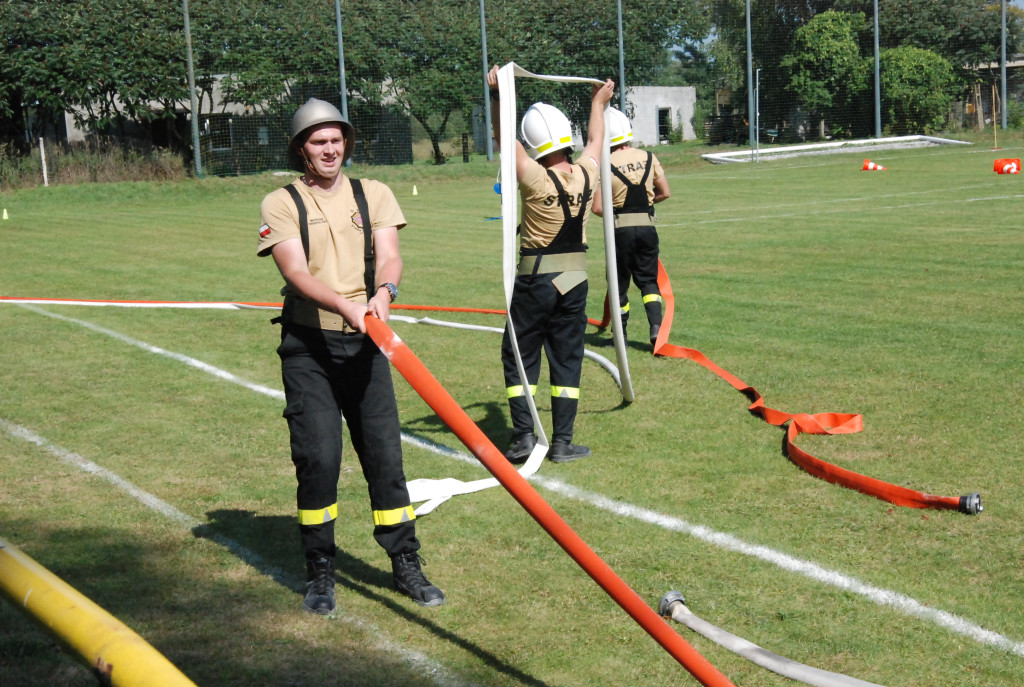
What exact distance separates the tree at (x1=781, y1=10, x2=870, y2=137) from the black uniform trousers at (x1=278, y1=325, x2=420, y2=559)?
48.5m

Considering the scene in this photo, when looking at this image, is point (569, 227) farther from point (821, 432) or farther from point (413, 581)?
point (413, 581)

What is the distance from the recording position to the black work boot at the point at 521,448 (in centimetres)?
722

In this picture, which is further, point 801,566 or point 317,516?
point 801,566

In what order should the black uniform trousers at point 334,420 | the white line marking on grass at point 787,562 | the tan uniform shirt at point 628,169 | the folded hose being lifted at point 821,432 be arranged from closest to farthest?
the white line marking on grass at point 787,562
the black uniform trousers at point 334,420
the folded hose being lifted at point 821,432
the tan uniform shirt at point 628,169

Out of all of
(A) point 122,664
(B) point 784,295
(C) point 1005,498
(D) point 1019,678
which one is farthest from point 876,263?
(A) point 122,664

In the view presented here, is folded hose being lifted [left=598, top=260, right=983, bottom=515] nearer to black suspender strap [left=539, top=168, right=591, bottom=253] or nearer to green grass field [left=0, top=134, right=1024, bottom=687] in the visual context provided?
green grass field [left=0, top=134, right=1024, bottom=687]

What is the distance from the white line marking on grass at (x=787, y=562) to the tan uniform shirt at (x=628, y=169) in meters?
4.03

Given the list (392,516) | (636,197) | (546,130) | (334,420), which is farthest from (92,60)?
(392,516)

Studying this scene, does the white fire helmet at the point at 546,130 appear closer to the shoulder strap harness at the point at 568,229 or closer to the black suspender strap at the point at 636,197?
the shoulder strap harness at the point at 568,229

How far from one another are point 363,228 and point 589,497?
229 centimetres

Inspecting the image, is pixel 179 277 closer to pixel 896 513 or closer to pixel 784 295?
pixel 784 295

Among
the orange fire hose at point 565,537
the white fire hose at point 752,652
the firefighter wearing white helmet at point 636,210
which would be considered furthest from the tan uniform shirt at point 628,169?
the orange fire hose at point 565,537

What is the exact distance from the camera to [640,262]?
10.7 meters

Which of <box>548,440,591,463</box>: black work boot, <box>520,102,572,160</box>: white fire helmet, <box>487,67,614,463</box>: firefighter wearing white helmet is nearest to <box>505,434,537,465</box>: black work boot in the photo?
<box>487,67,614,463</box>: firefighter wearing white helmet
